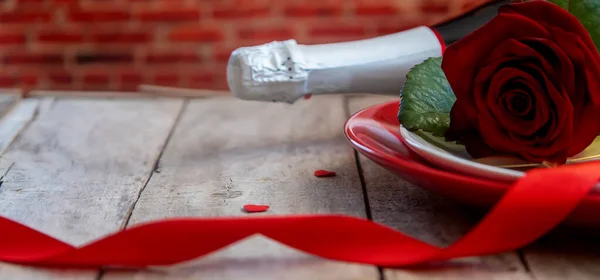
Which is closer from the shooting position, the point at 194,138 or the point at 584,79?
the point at 584,79

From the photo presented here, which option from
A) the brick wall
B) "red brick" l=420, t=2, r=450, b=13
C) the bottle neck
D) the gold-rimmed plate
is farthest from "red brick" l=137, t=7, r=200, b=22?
the gold-rimmed plate

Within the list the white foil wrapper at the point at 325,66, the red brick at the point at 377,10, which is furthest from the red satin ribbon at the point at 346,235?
the red brick at the point at 377,10

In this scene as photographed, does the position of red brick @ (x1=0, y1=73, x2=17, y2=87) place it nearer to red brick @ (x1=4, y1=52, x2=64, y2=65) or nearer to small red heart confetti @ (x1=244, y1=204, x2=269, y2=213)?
red brick @ (x1=4, y1=52, x2=64, y2=65)

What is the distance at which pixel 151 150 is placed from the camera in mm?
680

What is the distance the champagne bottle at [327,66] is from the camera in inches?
26.7

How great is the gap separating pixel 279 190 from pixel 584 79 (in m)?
0.24

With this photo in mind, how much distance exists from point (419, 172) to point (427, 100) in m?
0.07

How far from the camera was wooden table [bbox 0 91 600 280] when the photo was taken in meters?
0.40

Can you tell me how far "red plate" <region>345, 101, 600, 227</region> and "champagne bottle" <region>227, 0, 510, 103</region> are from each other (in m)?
0.15

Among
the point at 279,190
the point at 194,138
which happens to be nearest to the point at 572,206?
the point at 279,190

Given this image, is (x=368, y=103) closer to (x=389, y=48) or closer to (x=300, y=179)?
(x=389, y=48)

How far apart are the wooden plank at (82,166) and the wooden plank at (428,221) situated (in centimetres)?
18

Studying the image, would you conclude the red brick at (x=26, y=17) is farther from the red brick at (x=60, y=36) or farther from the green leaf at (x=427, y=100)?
the green leaf at (x=427, y=100)

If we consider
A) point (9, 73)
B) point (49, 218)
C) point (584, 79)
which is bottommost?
point (9, 73)
